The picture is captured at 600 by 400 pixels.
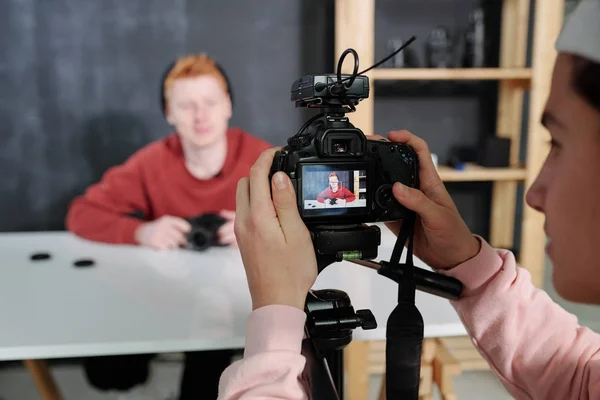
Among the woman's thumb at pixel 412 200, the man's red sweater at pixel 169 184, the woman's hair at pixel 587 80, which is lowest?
the man's red sweater at pixel 169 184

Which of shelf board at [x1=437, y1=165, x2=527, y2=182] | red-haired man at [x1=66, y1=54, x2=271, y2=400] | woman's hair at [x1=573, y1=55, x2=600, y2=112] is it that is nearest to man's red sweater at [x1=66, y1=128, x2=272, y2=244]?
red-haired man at [x1=66, y1=54, x2=271, y2=400]

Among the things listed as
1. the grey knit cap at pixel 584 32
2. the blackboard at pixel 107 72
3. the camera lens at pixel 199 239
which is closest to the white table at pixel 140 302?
the camera lens at pixel 199 239

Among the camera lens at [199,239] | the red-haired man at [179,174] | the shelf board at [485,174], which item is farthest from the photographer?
the shelf board at [485,174]

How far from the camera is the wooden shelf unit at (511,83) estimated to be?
6.04 feet

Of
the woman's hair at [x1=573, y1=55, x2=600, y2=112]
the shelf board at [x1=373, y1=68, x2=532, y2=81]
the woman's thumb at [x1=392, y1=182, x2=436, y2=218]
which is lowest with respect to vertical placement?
the woman's thumb at [x1=392, y1=182, x2=436, y2=218]

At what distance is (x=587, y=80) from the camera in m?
0.48

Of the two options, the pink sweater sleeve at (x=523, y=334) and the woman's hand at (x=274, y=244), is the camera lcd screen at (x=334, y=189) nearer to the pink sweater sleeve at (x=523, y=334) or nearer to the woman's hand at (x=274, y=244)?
the woman's hand at (x=274, y=244)

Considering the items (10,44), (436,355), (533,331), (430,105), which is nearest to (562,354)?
(533,331)

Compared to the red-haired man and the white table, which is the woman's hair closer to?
the white table

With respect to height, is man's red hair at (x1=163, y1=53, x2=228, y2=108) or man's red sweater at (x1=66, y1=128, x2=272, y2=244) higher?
man's red hair at (x1=163, y1=53, x2=228, y2=108)

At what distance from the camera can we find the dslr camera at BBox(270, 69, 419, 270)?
0.69 metres

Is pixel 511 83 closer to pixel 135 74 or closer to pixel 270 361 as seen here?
pixel 135 74

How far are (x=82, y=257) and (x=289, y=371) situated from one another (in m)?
1.18

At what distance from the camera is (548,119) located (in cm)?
54
